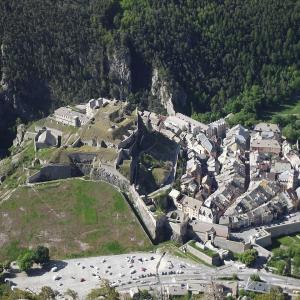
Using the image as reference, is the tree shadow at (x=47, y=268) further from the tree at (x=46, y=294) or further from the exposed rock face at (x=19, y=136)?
the exposed rock face at (x=19, y=136)

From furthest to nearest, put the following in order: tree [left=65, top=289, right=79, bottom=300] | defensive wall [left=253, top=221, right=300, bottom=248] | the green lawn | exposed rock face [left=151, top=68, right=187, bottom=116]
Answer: exposed rock face [left=151, top=68, right=187, bottom=116], defensive wall [left=253, top=221, right=300, bottom=248], the green lawn, tree [left=65, top=289, right=79, bottom=300]

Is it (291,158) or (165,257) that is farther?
(291,158)

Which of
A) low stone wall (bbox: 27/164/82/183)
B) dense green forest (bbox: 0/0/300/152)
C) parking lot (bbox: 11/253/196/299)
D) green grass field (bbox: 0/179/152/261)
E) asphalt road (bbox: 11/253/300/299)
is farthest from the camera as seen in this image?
dense green forest (bbox: 0/0/300/152)

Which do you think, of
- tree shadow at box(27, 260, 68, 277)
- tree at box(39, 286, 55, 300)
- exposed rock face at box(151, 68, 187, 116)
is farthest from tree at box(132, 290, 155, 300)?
exposed rock face at box(151, 68, 187, 116)

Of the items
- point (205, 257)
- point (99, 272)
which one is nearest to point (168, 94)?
point (205, 257)

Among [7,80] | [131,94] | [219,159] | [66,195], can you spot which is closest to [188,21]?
[131,94]

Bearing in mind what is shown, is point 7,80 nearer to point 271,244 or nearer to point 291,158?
point 291,158

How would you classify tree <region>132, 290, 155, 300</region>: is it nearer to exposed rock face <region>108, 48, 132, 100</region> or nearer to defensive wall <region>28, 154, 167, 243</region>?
defensive wall <region>28, 154, 167, 243</region>
